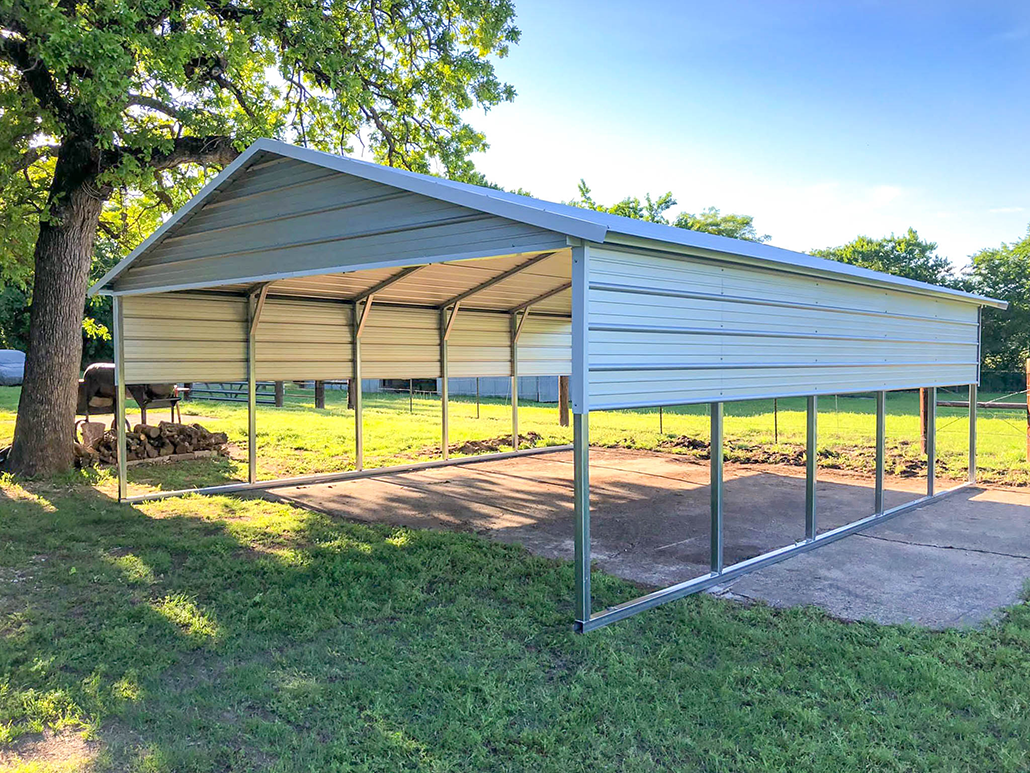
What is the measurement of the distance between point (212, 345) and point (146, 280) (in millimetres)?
1452

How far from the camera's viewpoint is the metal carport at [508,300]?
14.5 feet

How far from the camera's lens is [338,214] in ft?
18.5

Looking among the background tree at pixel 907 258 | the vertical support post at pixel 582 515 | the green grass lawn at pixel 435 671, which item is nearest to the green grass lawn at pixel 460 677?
the green grass lawn at pixel 435 671

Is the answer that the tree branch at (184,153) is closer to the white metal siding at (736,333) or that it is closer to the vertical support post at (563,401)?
the white metal siding at (736,333)

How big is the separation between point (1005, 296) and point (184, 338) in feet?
121

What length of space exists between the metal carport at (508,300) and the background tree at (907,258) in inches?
1128

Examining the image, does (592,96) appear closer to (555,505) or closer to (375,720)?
(555,505)

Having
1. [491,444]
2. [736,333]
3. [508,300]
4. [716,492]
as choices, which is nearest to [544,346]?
[508,300]

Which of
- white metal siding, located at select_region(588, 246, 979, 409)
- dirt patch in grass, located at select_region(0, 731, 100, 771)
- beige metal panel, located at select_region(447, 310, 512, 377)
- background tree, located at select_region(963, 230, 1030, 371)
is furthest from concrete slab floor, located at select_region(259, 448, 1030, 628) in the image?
background tree, located at select_region(963, 230, 1030, 371)

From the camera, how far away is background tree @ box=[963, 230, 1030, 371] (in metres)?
31.0

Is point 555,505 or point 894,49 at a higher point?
point 894,49

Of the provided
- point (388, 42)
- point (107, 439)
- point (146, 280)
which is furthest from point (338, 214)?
point (388, 42)

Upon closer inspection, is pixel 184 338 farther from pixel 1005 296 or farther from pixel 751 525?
pixel 1005 296

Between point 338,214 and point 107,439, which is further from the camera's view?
point 107,439
